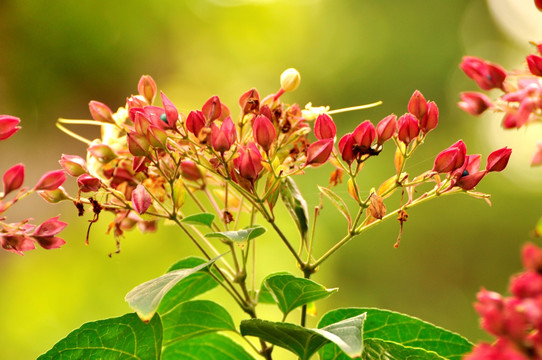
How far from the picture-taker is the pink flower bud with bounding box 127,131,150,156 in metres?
0.46

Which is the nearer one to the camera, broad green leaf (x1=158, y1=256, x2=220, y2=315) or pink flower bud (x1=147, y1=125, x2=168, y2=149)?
pink flower bud (x1=147, y1=125, x2=168, y2=149)

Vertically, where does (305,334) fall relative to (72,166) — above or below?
below

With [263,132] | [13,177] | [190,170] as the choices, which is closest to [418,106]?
[263,132]

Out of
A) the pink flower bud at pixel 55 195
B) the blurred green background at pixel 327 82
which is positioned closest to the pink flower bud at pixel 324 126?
the pink flower bud at pixel 55 195

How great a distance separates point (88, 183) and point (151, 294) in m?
0.10

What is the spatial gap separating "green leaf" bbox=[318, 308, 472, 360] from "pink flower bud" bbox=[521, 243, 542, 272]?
259mm

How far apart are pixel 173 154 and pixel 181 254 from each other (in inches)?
76.2

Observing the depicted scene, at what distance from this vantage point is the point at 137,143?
458 mm

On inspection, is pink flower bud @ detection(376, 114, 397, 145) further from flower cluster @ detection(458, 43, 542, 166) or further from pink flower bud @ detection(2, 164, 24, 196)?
pink flower bud @ detection(2, 164, 24, 196)

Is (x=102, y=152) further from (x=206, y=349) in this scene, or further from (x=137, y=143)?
(x=206, y=349)

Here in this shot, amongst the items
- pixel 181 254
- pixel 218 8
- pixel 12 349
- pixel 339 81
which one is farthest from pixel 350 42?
pixel 12 349

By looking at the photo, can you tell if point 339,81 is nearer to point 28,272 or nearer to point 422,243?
point 422,243

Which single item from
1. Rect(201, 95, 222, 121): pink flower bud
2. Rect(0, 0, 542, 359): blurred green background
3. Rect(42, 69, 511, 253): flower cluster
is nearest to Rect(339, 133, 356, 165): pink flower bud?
Rect(42, 69, 511, 253): flower cluster

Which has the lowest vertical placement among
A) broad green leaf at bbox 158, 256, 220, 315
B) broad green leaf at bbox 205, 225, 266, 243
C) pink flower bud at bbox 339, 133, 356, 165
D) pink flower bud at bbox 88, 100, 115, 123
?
broad green leaf at bbox 205, 225, 266, 243
